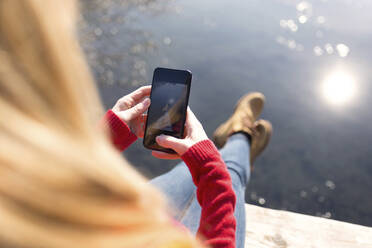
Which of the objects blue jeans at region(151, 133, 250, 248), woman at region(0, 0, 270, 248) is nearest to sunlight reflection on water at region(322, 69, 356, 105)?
blue jeans at region(151, 133, 250, 248)

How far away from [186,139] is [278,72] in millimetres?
1504

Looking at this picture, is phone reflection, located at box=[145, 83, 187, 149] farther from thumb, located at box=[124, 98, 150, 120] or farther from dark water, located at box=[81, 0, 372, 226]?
dark water, located at box=[81, 0, 372, 226]

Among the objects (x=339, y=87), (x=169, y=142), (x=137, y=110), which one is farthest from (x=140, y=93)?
(x=339, y=87)

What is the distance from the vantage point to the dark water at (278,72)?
1532 millimetres

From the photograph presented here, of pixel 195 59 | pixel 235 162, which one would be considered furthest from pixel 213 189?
pixel 195 59

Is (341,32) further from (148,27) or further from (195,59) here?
(148,27)

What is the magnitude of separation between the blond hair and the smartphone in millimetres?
578

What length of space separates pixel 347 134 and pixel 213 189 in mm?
1368

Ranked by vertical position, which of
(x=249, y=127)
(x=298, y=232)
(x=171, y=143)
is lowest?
(x=298, y=232)

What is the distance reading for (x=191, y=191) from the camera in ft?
3.28

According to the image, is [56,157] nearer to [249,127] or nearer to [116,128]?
[116,128]

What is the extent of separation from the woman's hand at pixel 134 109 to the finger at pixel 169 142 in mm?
98

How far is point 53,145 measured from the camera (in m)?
0.26

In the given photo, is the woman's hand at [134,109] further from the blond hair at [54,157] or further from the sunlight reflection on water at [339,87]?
the sunlight reflection on water at [339,87]
